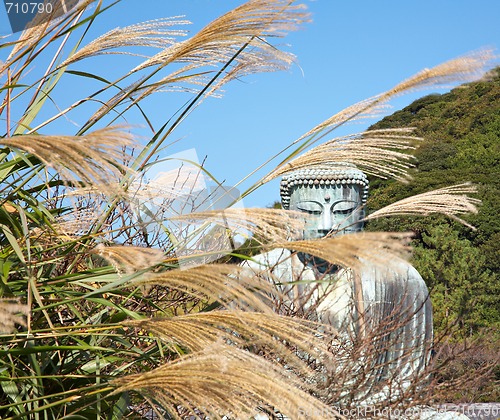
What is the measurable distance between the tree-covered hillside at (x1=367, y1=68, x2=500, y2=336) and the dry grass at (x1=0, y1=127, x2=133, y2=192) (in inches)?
308

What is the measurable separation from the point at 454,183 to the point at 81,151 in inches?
707

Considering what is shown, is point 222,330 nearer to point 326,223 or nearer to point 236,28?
point 236,28

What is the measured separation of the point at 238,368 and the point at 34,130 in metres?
1.22

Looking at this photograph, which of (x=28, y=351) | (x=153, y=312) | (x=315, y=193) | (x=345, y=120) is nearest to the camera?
(x=28, y=351)

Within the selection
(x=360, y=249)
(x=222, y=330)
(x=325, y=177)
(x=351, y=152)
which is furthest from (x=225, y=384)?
(x=325, y=177)

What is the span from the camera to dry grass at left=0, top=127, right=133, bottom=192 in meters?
1.37

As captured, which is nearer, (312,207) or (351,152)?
(351,152)

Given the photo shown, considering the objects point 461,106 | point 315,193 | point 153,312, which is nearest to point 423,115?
point 461,106

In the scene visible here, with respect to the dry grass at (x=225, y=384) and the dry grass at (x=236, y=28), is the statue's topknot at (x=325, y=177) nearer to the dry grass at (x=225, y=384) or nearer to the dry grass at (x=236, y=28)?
the dry grass at (x=236, y=28)

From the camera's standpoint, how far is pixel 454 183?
18531mm

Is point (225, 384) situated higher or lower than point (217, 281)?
lower

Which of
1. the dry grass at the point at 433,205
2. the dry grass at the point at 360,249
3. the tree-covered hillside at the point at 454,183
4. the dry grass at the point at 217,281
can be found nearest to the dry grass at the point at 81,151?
the dry grass at the point at 217,281

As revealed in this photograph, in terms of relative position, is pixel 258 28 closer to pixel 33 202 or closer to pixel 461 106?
pixel 33 202

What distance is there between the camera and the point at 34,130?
7.48 feet
